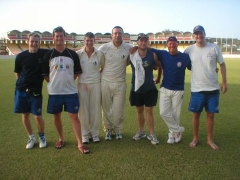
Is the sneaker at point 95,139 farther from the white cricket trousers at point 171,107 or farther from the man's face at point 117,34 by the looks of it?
the man's face at point 117,34

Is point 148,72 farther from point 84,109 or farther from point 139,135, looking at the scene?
point 84,109

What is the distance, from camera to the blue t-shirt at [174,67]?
4.36m

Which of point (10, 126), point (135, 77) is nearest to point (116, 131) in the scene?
point (135, 77)

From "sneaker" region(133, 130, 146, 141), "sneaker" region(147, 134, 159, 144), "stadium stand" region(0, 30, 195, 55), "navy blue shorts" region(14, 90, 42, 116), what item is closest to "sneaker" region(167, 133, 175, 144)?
"sneaker" region(147, 134, 159, 144)

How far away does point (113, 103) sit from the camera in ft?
15.9

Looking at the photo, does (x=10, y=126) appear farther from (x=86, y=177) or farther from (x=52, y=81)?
(x=86, y=177)

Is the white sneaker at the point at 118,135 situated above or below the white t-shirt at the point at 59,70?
below

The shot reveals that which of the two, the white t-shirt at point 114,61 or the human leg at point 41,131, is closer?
the human leg at point 41,131

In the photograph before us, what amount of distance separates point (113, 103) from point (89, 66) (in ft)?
2.86

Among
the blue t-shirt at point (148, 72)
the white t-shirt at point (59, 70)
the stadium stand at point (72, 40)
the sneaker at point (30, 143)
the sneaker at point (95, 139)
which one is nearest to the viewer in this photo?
the white t-shirt at point (59, 70)

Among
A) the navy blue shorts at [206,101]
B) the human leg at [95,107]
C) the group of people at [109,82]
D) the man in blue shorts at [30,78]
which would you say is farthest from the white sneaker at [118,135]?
the navy blue shorts at [206,101]

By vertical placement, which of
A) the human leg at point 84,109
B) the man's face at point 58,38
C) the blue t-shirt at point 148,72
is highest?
the man's face at point 58,38

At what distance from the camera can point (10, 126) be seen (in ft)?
17.8

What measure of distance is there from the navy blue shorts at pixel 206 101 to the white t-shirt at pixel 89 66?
1.78 meters
